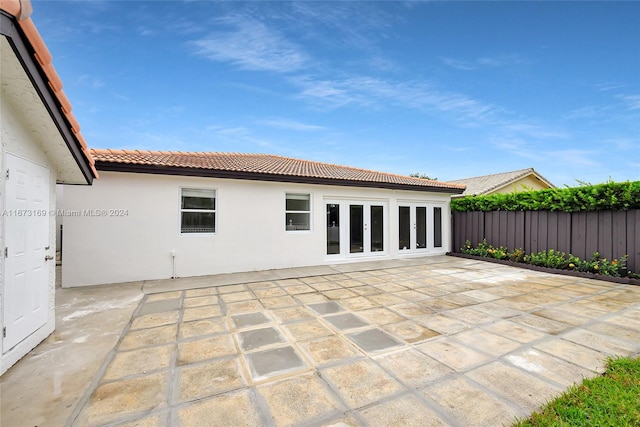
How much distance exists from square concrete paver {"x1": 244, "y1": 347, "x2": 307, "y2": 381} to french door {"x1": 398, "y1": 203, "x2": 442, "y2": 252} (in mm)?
8270

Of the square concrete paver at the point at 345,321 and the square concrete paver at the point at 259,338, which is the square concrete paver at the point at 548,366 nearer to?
the square concrete paver at the point at 345,321

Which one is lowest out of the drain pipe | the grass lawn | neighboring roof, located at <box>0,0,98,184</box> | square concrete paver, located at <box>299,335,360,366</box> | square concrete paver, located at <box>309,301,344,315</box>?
square concrete paver, located at <box>309,301,344,315</box>

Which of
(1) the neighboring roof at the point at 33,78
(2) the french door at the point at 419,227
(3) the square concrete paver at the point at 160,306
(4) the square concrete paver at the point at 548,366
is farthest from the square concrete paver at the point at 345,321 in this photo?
(2) the french door at the point at 419,227

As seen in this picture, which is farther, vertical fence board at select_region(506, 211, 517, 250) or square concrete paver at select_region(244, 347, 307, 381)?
vertical fence board at select_region(506, 211, 517, 250)

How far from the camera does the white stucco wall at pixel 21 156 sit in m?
2.82

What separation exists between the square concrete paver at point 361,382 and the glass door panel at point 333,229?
6416mm

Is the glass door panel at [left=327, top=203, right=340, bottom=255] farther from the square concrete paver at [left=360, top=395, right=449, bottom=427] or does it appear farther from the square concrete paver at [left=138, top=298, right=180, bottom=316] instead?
the square concrete paver at [left=360, top=395, right=449, bottom=427]

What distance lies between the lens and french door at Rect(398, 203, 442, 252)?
10.9 meters

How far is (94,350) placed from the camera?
3334 mm

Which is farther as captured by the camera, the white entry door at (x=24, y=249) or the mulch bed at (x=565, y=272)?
the mulch bed at (x=565, y=272)

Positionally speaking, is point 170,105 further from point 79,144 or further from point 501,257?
point 501,257

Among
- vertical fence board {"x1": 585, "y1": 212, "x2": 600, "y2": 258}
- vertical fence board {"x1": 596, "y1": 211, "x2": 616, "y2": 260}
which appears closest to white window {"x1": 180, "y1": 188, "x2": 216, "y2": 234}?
vertical fence board {"x1": 585, "y1": 212, "x2": 600, "y2": 258}

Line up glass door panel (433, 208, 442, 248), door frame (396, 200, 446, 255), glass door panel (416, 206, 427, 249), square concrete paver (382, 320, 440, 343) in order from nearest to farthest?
square concrete paver (382, 320, 440, 343), door frame (396, 200, 446, 255), glass door panel (416, 206, 427, 249), glass door panel (433, 208, 442, 248)

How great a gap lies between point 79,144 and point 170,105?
35.3ft
